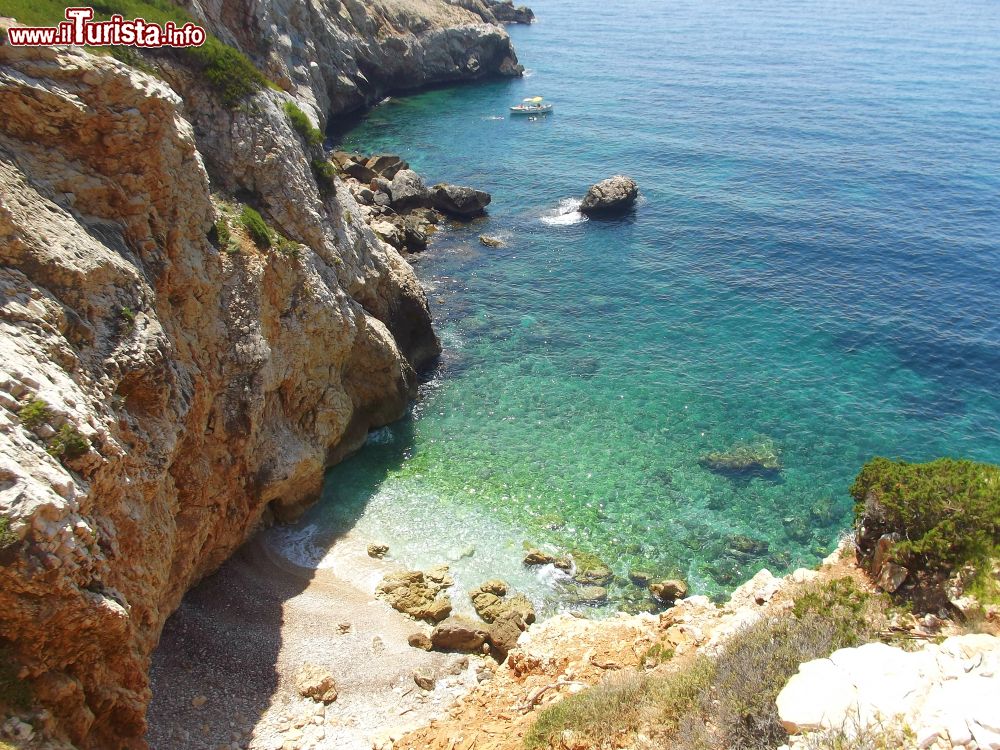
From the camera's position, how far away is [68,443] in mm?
12969

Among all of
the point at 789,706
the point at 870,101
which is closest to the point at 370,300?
the point at 789,706

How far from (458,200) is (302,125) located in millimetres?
25182

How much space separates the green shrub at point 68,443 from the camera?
41.8ft

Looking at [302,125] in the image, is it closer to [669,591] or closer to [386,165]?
[669,591]

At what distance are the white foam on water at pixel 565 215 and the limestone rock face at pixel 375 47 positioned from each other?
20.7 meters

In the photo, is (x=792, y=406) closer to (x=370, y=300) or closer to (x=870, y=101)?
(x=370, y=300)

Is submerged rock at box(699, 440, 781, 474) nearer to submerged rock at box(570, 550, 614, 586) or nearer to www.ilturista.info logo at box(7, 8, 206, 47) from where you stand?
submerged rock at box(570, 550, 614, 586)

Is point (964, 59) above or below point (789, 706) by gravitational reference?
above

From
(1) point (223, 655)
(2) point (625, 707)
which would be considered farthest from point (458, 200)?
(2) point (625, 707)

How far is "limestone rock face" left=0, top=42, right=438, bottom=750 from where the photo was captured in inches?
490

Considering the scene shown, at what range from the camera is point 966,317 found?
41.8 m

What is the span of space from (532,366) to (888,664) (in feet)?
85.6

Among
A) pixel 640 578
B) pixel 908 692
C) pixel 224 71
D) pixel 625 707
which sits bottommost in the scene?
pixel 640 578

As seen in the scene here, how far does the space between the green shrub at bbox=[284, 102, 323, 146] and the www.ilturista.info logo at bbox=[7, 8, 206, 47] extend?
14.2ft
